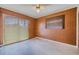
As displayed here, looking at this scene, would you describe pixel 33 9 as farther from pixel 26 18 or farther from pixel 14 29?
pixel 14 29

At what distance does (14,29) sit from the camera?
1804 millimetres

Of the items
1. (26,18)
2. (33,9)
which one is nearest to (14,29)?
(26,18)

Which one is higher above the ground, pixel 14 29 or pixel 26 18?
pixel 26 18

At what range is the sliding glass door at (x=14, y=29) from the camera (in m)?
1.75

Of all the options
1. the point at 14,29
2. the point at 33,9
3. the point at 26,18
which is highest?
the point at 33,9

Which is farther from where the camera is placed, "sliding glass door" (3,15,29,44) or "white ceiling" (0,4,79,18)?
"sliding glass door" (3,15,29,44)

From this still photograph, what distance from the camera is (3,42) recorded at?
1688 millimetres

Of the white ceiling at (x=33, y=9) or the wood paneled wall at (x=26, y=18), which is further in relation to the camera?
the wood paneled wall at (x=26, y=18)

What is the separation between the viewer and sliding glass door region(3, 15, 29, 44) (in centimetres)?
175

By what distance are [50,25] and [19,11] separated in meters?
0.66

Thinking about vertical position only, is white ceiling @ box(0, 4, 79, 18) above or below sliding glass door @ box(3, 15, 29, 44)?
above
